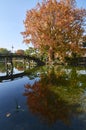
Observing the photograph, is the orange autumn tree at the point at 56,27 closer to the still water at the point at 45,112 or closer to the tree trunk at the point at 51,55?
the tree trunk at the point at 51,55

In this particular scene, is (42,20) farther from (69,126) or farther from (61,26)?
(69,126)

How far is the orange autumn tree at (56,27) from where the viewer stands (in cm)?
4859

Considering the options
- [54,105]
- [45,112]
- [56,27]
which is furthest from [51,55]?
[45,112]

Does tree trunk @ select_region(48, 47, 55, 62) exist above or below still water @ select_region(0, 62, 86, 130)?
above

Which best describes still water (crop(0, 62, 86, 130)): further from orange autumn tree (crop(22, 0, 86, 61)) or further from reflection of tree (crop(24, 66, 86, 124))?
orange autumn tree (crop(22, 0, 86, 61))

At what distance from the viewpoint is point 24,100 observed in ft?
42.0

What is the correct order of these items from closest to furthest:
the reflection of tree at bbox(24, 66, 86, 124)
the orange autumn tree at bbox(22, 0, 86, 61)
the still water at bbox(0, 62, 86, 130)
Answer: the still water at bbox(0, 62, 86, 130) < the reflection of tree at bbox(24, 66, 86, 124) < the orange autumn tree at bbox(22, 0, 86, 61)

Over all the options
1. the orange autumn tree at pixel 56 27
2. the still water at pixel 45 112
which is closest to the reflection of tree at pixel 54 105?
the still water at pixel 45 112

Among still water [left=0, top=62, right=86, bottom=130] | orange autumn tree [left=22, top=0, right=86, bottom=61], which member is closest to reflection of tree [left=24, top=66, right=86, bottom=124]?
still water [left=0, top=62, right=86, bottom=130]

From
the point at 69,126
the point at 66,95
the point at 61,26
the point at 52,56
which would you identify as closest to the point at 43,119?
the point at 69,126

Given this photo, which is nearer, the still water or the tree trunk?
the still water

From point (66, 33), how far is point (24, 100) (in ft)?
124

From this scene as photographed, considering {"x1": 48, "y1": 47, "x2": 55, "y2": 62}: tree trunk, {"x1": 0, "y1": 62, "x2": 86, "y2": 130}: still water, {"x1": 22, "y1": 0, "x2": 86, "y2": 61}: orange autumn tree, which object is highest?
{"x1": 22, "y1": 0, "x2": 86, "y2": 61}: orange autumn tree

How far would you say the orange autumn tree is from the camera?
159ft
